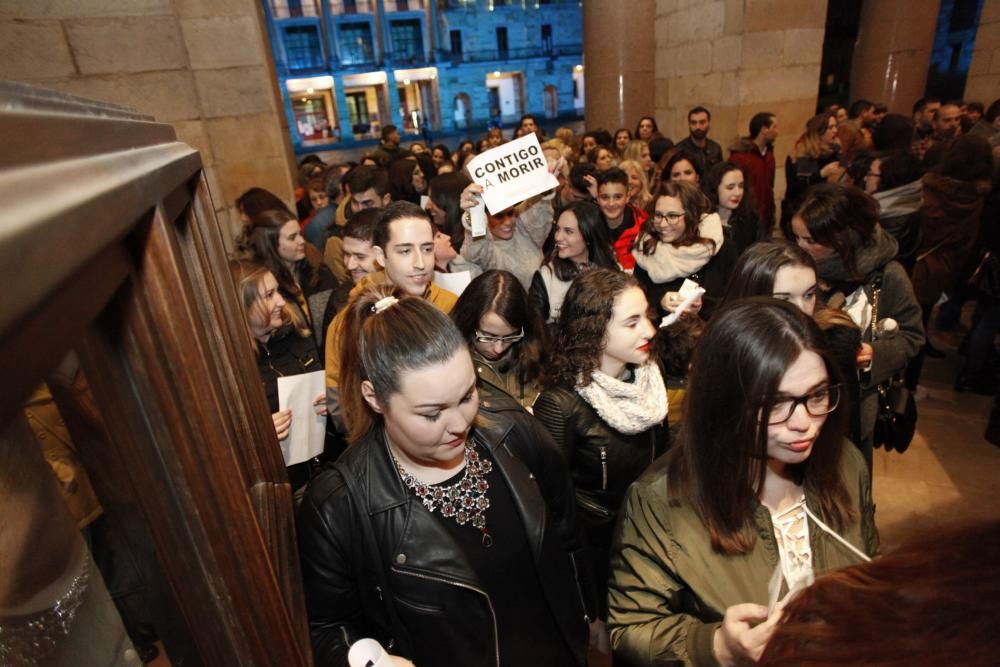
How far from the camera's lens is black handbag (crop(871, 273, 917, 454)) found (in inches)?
124

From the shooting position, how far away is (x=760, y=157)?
6586mm

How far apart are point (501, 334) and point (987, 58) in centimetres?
1148

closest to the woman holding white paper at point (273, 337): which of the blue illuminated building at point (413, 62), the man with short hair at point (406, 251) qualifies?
the man with short hair at point (406, 251)

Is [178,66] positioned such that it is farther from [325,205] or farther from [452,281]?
[452,281]

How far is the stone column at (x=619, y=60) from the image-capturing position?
9.81m

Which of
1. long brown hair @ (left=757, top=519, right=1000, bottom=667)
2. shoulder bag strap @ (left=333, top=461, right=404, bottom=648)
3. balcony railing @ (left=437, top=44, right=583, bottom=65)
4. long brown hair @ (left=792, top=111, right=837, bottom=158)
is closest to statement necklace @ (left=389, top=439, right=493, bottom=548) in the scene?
shoulder bag strap @ (left=333, top=461, right=404, bottom=648)

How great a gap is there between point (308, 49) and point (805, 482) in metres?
50.2

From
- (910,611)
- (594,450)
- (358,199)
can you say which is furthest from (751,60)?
(910,611)

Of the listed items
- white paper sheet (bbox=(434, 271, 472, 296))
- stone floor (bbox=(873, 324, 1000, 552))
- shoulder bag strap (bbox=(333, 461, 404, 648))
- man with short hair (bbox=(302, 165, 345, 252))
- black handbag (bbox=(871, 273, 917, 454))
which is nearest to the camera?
shoulder bag strap (bbox=(333, 461, 404, 648))

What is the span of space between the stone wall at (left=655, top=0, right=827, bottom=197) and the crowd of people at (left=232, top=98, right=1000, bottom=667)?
4.01m

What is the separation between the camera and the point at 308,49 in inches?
1736

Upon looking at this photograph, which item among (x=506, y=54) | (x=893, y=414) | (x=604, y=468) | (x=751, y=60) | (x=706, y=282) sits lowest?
(x=893, y=414)

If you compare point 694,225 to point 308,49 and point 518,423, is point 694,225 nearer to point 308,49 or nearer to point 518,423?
point 518,423

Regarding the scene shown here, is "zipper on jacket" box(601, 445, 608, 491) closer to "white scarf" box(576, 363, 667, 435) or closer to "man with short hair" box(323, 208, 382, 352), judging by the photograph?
"white scarf" box(576, 363, 667, 435)
